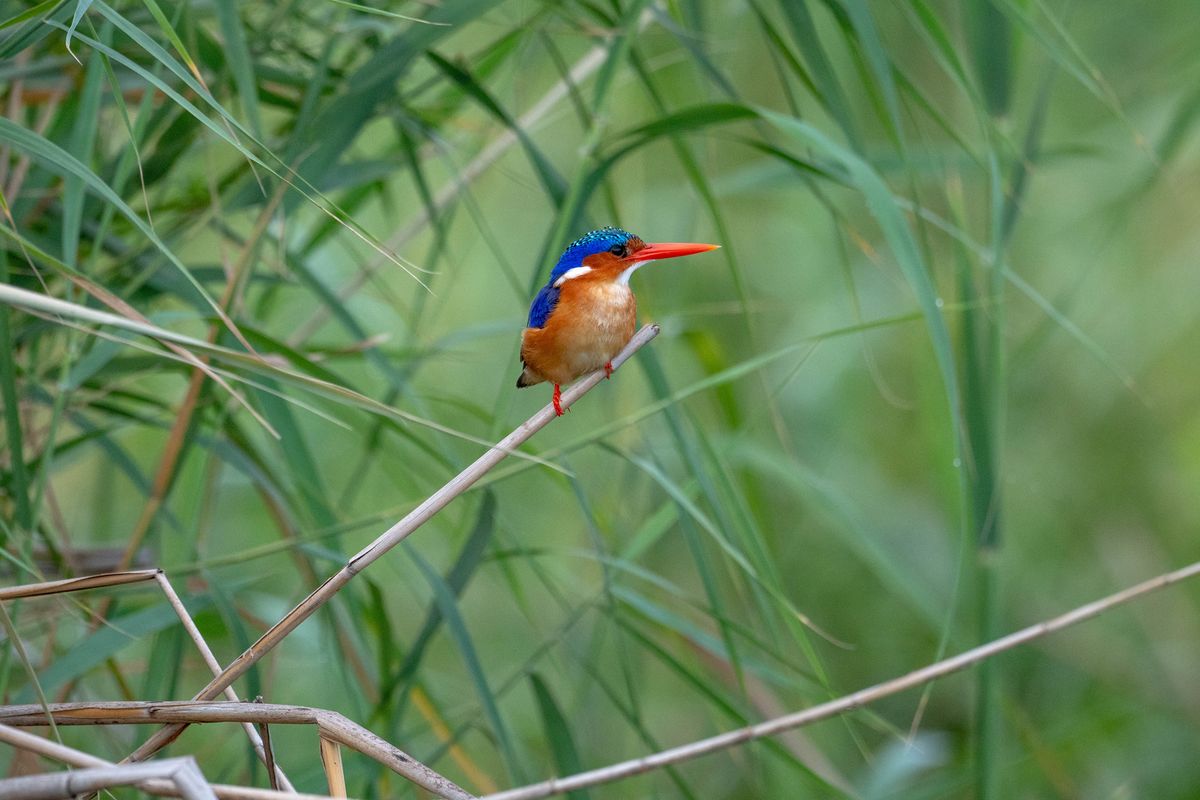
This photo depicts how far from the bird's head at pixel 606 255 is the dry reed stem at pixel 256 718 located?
68cm

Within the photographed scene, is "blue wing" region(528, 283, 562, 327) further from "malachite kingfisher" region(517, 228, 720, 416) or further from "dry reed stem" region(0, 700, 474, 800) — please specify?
"dry reed stem" region(0, 700, 474, 800)

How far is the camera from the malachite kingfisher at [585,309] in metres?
1.35

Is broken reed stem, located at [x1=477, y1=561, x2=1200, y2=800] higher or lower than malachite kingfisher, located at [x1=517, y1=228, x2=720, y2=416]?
lower

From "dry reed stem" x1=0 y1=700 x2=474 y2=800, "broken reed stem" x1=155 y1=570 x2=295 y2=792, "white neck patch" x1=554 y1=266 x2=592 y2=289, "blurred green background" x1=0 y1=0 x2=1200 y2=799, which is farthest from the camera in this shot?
"white neck patch" x1=554 y1=266 x2=592 y2=289

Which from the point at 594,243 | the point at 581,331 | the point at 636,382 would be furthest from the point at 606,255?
the point at 636,382

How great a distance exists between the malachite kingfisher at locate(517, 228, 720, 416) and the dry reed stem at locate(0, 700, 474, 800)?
51cm

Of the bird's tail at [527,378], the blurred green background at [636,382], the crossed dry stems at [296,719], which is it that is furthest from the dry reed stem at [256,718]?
the bird's tail at [527,378]

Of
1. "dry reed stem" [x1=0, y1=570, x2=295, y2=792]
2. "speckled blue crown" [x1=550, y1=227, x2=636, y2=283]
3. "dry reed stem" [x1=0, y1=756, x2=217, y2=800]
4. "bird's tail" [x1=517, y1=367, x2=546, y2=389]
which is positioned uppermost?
"speckled blue crown" [x1=550, y1=227, x2=636, y2=283]

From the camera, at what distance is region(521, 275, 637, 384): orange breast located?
1.34 m

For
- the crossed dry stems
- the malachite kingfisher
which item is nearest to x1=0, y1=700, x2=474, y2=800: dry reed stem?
the crossed dry stems

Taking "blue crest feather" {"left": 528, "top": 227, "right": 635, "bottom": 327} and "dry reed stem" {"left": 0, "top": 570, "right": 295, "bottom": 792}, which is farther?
"blue crest feather" {"left": 528, "top": 227, "right": 635, "bottom": 327}

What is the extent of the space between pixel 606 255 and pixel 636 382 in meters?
1.42

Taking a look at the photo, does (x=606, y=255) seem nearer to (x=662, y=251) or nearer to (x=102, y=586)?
(x=662, y=251)

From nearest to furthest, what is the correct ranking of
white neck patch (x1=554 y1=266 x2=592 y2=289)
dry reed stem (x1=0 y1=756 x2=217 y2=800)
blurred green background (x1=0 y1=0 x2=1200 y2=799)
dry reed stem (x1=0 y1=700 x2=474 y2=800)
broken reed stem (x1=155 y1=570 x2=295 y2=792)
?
1. dry reed stem (x1=0 y1=756 x2=217 y2=800)
2. dry reed stem (x1=0 y1=700 x2=474 y2=800)
3. broken reed stem (x1=155 y1=570 x2=295 y2=792)
4. blurred green background (x1=0 y1=0 x2=1200 y2=799)
5. white neck patch (x1=554 y1=266 x2=592 y2=289)
